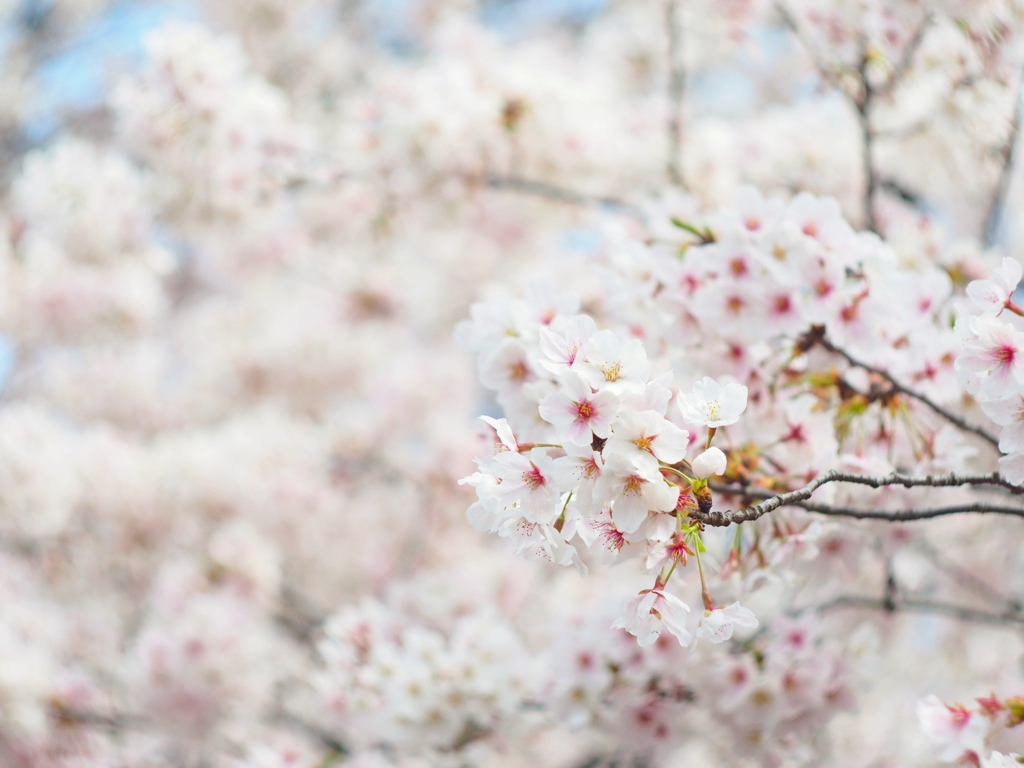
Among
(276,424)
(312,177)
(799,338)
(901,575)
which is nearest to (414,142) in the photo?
(312,177)

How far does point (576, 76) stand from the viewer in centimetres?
439

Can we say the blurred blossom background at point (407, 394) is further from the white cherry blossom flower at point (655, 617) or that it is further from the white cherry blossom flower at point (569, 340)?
the white cherry blossom flower at point (655, 617)

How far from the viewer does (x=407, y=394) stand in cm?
501

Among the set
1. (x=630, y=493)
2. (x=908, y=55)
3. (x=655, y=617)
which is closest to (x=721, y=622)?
(x=655, y=617)

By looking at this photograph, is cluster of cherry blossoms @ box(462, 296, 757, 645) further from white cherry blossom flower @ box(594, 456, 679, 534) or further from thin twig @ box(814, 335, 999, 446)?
thin twig @ box(814, 335, 999, 446)

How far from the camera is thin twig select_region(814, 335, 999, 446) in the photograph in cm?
137

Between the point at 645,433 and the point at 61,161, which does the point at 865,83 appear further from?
the point at 61,161

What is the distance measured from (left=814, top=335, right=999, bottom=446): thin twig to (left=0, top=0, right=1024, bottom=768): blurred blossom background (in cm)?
13

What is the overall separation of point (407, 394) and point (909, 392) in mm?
3820

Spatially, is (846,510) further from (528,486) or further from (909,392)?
(528,486)

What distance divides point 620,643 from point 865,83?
161cm

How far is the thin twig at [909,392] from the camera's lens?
137cm

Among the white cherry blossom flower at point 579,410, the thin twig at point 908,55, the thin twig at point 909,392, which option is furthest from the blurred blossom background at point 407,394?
the white cherry blossom flower at point 579,410

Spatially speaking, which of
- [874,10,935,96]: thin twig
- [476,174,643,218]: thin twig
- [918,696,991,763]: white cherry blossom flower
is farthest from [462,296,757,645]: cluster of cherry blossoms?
[476,174,643,218]: thin twig
